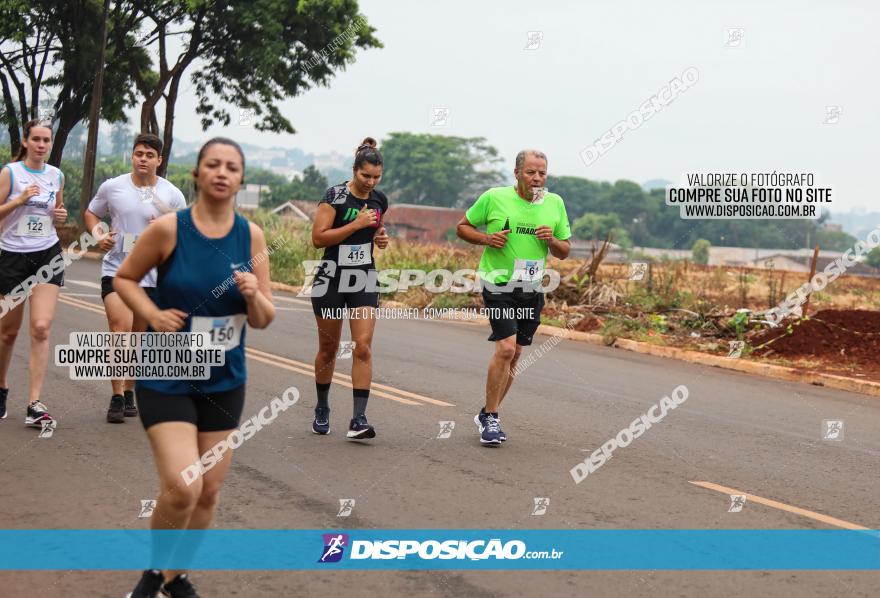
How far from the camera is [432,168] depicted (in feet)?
422

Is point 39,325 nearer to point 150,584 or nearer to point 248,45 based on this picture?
point 150,584

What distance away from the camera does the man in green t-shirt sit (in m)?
8.69

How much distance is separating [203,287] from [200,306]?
0.27ft

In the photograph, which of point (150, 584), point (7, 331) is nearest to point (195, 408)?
point (150, 584)

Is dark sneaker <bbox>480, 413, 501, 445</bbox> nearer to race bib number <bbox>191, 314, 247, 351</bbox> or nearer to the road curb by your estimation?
race bib number <bbox>191, 314, 247, 351</bbox>

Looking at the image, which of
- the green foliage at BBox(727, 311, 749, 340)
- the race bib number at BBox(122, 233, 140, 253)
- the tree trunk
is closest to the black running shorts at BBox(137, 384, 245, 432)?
the race bib number at BBox(122, 233, 140, 253)

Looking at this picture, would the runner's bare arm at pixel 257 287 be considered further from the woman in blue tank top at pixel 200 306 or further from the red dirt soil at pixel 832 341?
the red dirt soil at pixel 832 341

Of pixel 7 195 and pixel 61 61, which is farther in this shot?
pixel 61 61

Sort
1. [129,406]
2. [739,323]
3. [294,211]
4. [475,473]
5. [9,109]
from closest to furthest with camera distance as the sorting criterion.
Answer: [475,473] → [129,406] → [739,323] → [9,109] → [294,211]

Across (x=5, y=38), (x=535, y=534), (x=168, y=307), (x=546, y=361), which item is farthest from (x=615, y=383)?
(x=5, y=38)

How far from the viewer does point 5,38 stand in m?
40.9

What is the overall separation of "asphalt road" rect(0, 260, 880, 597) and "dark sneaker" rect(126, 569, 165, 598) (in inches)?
20.2

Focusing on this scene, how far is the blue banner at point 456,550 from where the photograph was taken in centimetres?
573

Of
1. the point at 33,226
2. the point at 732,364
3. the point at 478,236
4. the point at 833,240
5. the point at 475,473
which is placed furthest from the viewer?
the point at 833,240
